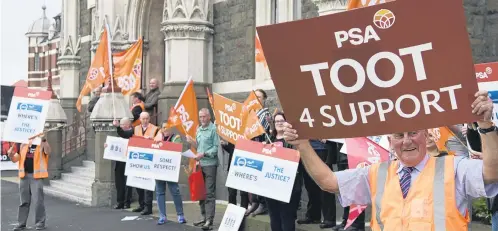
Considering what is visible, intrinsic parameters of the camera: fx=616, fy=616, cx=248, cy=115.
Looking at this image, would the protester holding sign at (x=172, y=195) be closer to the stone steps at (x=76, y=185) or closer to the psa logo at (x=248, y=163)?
the psa logo at (x=248, y=163)

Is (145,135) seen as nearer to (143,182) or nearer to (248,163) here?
(143,182)

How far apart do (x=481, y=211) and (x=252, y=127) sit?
3.13 meters

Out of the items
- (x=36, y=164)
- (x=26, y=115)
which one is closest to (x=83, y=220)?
(x=36, y=164)

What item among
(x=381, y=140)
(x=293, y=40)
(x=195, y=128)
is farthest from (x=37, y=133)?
(x=293, y=40)

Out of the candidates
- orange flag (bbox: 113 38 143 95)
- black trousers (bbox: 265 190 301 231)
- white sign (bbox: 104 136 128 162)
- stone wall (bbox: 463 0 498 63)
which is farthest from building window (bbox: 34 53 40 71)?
black trousers (bbox: 265 190 301 231)

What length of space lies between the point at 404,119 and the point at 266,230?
5.88 meters

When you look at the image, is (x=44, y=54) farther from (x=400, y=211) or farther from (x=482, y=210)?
(x=400, y=211)

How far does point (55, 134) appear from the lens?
55.1ft

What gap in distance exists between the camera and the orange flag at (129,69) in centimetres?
1344

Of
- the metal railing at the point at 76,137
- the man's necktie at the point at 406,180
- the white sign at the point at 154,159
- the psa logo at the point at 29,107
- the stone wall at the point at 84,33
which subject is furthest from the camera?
the stone wall at the point at 84,33

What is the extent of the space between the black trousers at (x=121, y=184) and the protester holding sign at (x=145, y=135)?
60cm

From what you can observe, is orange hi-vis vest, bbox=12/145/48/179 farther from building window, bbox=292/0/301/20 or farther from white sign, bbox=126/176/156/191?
building window, bbox=292/0/301/20

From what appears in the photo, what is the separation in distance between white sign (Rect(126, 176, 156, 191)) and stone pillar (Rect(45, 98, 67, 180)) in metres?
6.05

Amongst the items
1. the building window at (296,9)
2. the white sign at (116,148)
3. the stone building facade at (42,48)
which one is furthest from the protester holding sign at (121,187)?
the stone building facade at (42,48)
